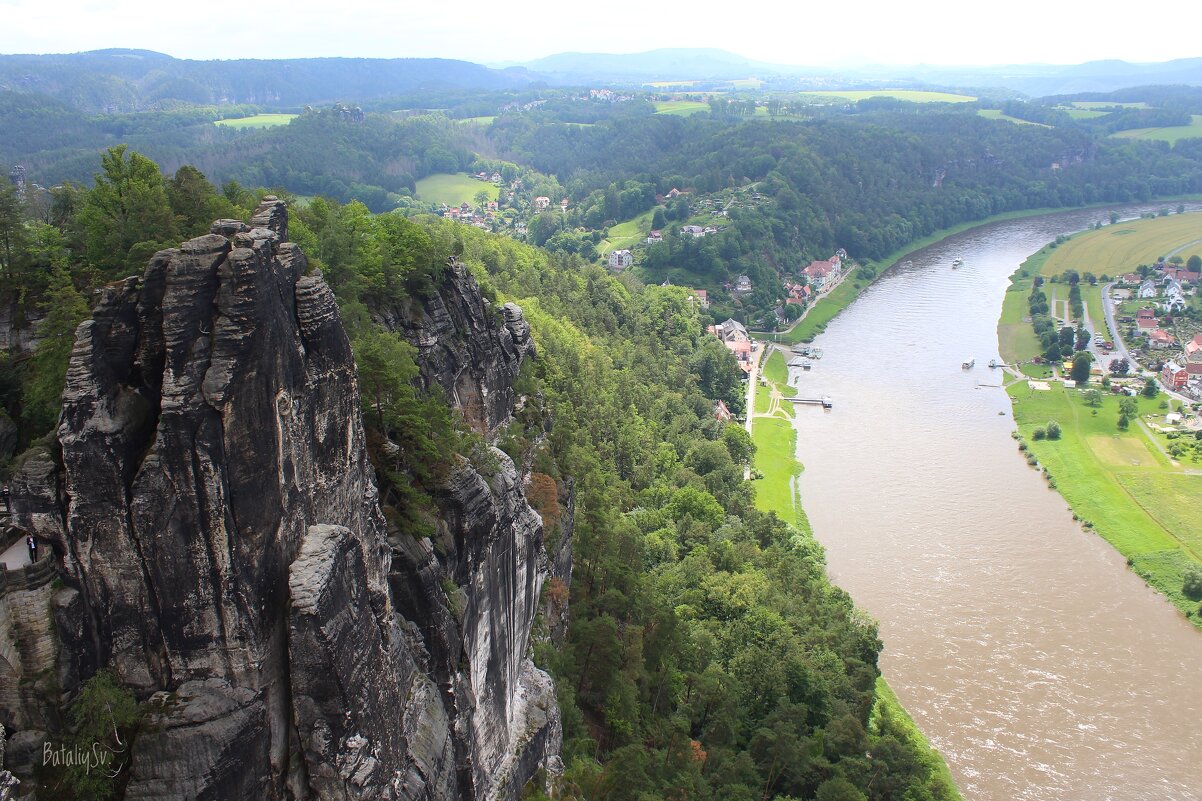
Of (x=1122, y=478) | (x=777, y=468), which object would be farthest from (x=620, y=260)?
(x=1122, y=478)

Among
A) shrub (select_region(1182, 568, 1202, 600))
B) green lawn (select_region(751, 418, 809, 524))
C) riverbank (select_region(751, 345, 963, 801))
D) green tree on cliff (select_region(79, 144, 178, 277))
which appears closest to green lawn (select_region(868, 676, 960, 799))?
riverbank (select_region(751, 345, 963, 801))

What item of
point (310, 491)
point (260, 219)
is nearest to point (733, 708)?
point (310, 491)

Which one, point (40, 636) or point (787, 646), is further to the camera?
point (787, 646)

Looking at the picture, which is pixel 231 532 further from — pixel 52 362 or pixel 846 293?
pixel 846 293

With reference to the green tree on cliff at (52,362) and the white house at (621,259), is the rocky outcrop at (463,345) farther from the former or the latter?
the white house at (621,259)

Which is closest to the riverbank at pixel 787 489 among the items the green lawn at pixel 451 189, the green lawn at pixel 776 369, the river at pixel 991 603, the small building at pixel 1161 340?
the green lawn at pixel 776 369

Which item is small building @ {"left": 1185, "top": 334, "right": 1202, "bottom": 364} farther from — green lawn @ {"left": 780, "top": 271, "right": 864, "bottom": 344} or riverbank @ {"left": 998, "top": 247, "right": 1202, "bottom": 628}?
green lawn @ {"left": 780, "top": 271, "right": 864, "bottom": 344}

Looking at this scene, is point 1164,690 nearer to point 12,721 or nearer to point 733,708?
point 733,708
